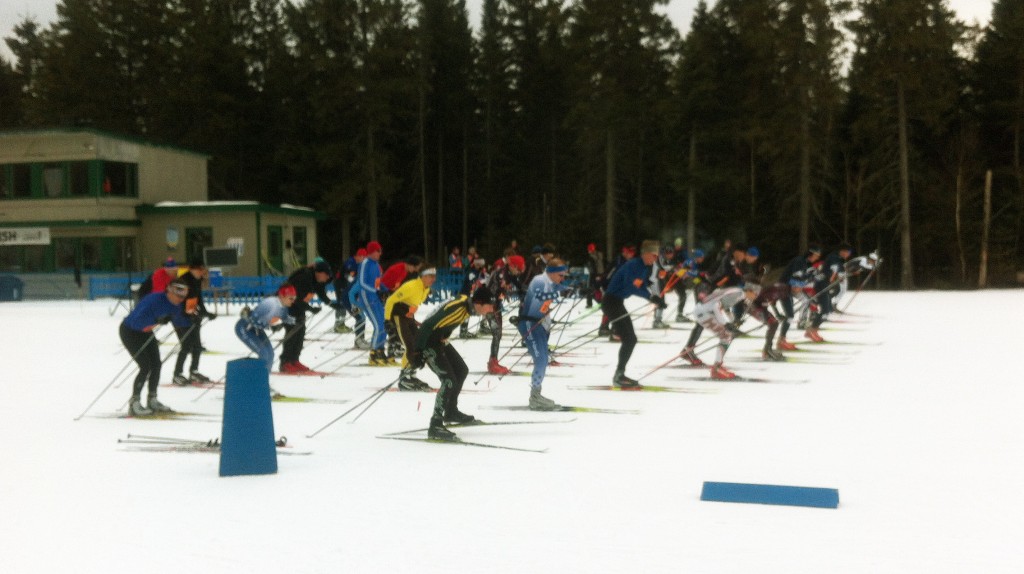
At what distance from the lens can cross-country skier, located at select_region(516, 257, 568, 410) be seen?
33.7 ft

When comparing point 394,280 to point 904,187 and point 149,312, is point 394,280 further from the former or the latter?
point 904,187

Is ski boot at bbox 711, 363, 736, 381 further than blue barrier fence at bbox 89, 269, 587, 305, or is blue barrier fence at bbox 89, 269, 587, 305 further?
blue barrier fence at bbox 89, 269, 587, 305

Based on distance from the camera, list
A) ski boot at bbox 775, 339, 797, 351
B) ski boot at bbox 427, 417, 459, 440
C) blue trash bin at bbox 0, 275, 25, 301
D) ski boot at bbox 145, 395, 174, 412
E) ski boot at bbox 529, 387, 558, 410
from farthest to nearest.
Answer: blue trash bin at bbox 0, 275, 25, 301
ski boot at bbox 775, 339, 797, 351
ski boot at bbox 529, 387, 558, 410
ski boot at bbox 145, 395, 174, 412
ski boot at bbox 427, 417, 459, 440

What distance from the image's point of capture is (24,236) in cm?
3591

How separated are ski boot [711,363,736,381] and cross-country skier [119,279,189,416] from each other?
6.47 metres

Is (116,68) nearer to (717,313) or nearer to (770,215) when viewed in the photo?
(770,215)

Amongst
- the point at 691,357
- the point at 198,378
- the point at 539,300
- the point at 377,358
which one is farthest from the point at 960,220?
the point at 198,378

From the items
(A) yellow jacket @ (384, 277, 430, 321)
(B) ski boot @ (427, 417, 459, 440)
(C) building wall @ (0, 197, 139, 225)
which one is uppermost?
(C) building wall @ (0, 197, 139, 225)

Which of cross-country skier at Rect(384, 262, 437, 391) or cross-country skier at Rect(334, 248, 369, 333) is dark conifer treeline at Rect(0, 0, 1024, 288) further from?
cross-country skier at Rect(384, 262, 437, 391)

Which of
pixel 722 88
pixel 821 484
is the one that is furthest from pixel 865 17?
pixel 821 484

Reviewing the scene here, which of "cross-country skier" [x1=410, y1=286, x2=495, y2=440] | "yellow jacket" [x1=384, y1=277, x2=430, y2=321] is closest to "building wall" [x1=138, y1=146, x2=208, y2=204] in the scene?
"yellow jacket" [x1=384, y1=277, x2=430, y2=321]

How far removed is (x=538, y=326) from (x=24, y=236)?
1234 inches

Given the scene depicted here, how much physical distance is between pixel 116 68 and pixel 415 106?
16.4 meters

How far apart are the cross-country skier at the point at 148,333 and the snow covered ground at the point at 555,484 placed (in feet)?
1.37
